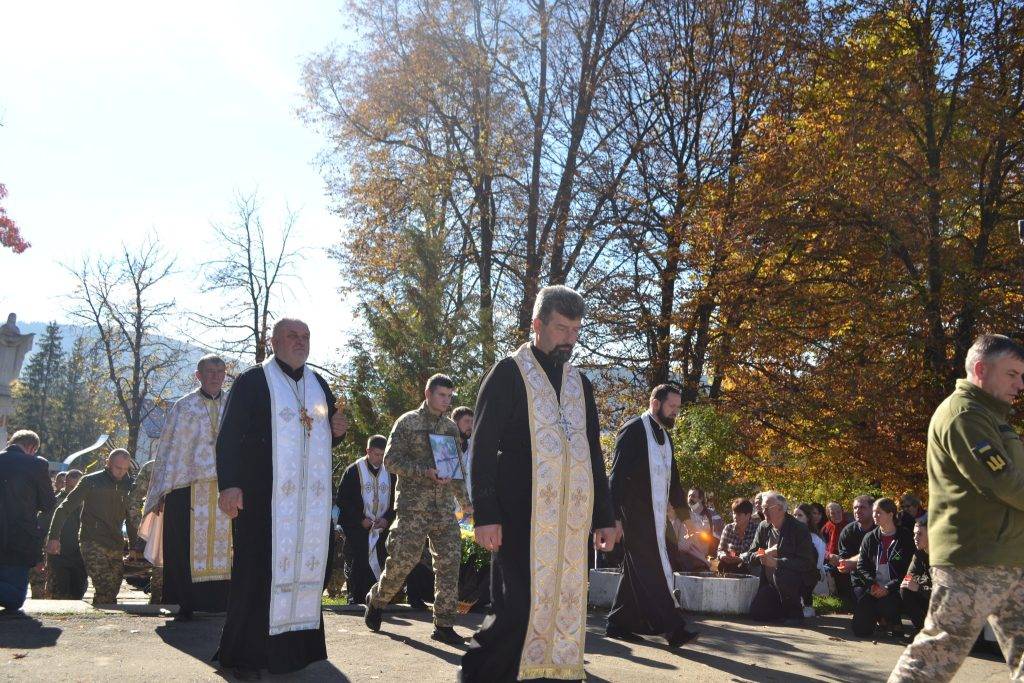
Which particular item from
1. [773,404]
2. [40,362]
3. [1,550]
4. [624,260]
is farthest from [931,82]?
[40,362]

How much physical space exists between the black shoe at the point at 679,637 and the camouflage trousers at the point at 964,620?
3576 millimetres

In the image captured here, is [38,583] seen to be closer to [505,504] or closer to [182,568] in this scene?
[182,568]

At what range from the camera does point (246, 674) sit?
6.36 metres

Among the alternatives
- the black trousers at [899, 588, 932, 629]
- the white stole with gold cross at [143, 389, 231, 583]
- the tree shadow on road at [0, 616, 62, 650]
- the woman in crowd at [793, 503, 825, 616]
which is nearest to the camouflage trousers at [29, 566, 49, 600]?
the tree shadow on road at [0, 616, 62, 650]

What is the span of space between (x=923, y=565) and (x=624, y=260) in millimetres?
14497

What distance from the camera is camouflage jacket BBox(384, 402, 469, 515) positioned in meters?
8.71

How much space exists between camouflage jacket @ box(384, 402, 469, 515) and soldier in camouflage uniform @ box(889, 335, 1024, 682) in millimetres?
4323

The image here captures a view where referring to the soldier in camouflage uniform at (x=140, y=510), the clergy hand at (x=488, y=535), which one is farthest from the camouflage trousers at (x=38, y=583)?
the clergy hand at (x=488, y=535)

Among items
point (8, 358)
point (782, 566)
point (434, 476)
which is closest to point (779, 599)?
point (782, 566)

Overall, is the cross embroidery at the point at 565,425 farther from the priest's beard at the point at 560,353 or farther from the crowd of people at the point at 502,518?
the priest's beard at the point at 560,353

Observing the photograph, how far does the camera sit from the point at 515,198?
86.0 ft

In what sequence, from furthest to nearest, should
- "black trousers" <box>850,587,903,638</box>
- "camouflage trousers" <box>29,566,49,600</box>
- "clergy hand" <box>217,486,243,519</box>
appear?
"camouflage trousers" <box>29,566,49,600</box> < "black trousers" <box>850,587,903,638</box> < "clergy hand" <box>217,486,243,519</box>

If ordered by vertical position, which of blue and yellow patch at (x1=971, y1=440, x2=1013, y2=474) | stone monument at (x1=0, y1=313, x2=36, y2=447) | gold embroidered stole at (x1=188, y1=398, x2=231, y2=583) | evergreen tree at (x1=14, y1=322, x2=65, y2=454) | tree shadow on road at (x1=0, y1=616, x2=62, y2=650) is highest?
evergreen tree at (x1=14, y1=322, x2=65, y2=454)

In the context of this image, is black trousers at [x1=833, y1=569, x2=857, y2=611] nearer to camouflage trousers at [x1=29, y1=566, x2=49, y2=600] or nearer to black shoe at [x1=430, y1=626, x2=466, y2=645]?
black shoe at [x1=430, y1=626, x2=466, y2=645]
